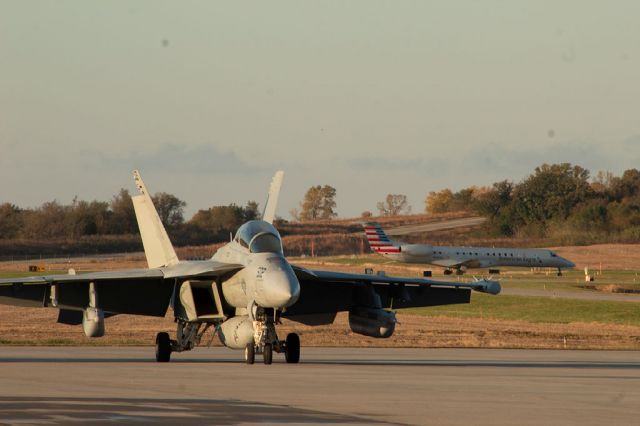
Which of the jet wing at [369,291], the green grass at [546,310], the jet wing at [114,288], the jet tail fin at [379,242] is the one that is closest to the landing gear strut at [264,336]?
the jet wing at [114,288]

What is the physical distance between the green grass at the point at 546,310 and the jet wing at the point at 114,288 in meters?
27.5

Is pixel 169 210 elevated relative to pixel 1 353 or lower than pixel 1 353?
elevated

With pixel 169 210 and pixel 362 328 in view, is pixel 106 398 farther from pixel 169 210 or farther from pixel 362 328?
pixel 169 210

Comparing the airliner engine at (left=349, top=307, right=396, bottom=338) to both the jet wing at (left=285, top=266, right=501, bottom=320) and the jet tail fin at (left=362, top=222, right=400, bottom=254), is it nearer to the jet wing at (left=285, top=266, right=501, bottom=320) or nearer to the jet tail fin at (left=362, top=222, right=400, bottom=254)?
the jet wing at (left=285, top=266, right=501, bottom=320)

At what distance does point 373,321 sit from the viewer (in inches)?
1139

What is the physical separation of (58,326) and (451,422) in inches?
A: 1311

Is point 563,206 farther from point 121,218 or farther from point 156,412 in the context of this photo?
point 156,412

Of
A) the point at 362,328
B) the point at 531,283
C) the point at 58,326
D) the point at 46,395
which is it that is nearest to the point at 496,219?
the point at 531,283

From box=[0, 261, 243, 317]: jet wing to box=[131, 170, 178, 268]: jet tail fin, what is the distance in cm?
115

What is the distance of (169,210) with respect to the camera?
12375cm

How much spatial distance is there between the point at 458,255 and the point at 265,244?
75395 mm

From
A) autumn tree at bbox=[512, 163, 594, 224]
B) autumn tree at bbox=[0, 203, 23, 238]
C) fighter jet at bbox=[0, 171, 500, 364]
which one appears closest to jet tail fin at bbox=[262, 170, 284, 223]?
fighter jet at bbox=[0, 171, 500, 364]

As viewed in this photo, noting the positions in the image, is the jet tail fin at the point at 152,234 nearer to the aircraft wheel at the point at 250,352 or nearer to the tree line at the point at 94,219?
the aircraft wheel at the point at 250,352

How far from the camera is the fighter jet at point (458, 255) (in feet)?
329
